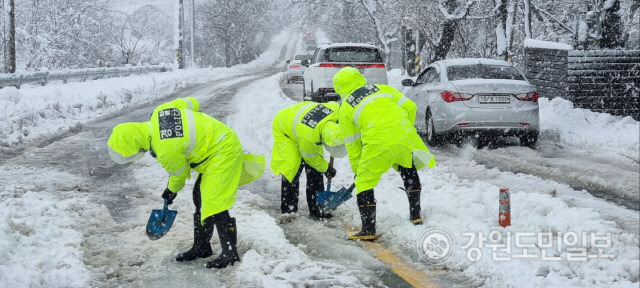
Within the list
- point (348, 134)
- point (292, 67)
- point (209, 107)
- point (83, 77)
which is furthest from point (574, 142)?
point (292, 67)

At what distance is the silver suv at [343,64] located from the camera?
56.0 ft

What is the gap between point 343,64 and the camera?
56.3 ft

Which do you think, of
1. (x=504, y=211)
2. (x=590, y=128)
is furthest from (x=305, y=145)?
(x=590, y=128)

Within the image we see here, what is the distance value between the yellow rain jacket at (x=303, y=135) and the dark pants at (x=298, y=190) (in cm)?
14

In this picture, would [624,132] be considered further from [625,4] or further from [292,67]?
[292,67]

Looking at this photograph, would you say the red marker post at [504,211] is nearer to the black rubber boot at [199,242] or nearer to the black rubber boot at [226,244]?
the black rubber boot at [226,244]

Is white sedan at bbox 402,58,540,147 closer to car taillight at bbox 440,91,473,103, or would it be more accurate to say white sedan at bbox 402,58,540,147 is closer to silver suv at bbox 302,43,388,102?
car taillight at bbox 440,91,473,103

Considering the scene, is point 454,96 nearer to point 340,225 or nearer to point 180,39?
point 340,225

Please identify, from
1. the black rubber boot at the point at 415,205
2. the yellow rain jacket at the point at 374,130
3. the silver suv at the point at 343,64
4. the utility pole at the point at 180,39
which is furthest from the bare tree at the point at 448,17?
the utility pole at the point at 180,39

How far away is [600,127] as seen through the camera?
12.5 m

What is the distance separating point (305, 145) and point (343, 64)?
1085 cm

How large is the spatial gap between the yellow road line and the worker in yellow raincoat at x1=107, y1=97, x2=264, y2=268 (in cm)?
119

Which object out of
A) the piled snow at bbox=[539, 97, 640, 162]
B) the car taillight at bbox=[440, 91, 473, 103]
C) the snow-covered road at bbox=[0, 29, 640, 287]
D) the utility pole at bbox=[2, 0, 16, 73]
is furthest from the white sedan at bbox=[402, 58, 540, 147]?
the utility pole at bbox=[2, 0, 16, 73]

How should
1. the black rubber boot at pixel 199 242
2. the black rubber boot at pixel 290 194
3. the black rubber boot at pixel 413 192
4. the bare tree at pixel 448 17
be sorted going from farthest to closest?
the bare tree at pixel 448 17 < the black rubber boot at pixel 290 194 < the black rubber boot at pixel 413 192 < the black rubber boot at pixel 199 242
